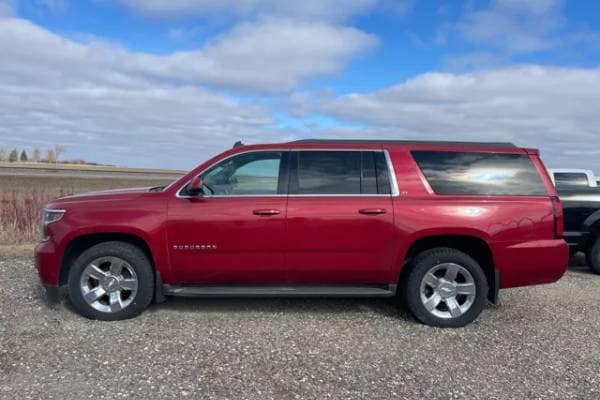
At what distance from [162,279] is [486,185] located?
11.2 ft

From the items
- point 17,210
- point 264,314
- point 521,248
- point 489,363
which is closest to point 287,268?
point 264,314

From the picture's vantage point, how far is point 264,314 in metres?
5.31

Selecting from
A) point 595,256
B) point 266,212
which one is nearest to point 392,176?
point 266,212

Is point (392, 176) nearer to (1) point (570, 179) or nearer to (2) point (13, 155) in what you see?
(1) point (570, 179)

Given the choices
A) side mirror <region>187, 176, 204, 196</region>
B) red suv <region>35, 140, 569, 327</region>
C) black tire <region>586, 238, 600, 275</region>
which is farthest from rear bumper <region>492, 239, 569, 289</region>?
black tire <region>586, 238, 600, 275</region>

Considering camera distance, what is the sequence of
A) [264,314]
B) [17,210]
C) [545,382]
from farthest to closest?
[17,210] < [264,314] < [545,382]

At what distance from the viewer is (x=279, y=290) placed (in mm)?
4984

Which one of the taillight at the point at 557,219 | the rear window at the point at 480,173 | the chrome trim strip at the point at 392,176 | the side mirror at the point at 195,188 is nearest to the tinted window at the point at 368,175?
the chrome trim strip at the point at 392,176

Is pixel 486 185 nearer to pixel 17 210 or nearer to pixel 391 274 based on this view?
pixel 391 274

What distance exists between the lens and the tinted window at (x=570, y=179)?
8406 mm

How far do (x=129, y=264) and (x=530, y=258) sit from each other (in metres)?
3.96

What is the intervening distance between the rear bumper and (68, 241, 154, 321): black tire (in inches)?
136

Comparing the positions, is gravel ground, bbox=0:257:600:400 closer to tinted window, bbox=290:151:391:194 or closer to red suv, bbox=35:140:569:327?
red suv, bbox=35:140:569:327

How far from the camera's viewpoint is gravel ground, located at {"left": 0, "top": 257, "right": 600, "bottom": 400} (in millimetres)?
3631
